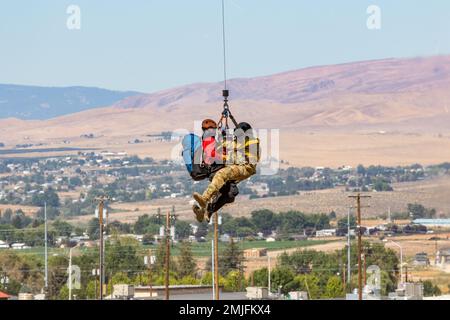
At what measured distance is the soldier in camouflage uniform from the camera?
11.4m

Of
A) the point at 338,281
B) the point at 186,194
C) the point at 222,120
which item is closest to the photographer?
the point at 222,120

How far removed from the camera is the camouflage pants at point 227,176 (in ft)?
38.1

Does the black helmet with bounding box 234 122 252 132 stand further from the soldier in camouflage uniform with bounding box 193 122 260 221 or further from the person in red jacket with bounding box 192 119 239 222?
the person in red jacket with bounding box 192 119 239 222

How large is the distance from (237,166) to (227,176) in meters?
0.12

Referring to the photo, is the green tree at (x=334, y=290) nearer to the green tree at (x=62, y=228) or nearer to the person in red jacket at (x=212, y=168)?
the green tree at (x=62, y=228)

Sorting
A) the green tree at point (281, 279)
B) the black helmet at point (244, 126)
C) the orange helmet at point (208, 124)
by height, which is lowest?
the green tree at point (281, 279)

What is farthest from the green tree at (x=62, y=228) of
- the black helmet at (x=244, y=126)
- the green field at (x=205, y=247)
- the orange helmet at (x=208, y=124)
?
the black helmet at (x=244, y=126)

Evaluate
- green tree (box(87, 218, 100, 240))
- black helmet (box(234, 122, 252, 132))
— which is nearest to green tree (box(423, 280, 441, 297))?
green tree (box(87, 218, 100, 240))
